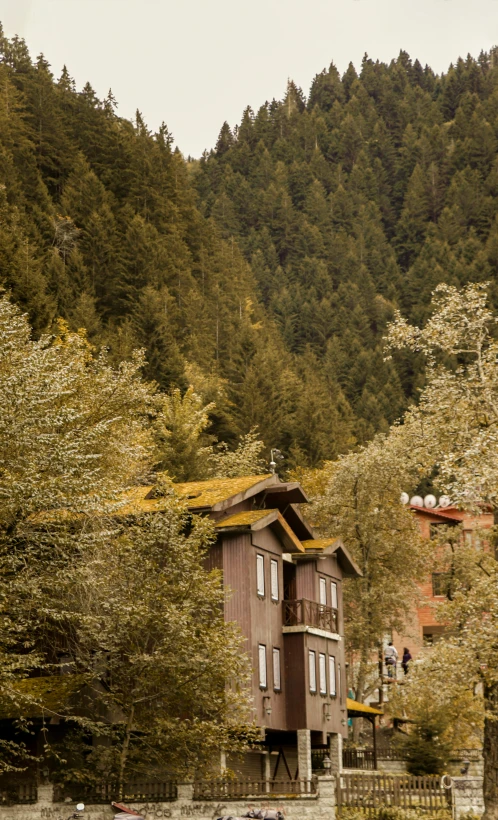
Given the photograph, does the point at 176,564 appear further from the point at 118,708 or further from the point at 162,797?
the point at 162,797

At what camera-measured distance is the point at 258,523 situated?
141ft

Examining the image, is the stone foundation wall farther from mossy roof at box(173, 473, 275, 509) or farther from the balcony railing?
mossy roof at box(173, 473, 275, 509)

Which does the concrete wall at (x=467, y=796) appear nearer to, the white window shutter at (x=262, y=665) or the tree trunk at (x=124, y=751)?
the white window shutter at (x=262, y=665)

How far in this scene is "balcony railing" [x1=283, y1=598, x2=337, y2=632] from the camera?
4688 centimetres

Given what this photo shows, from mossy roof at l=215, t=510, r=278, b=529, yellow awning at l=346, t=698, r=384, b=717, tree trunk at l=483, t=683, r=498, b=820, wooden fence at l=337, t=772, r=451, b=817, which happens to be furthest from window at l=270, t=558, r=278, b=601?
yellow awning at l=346, t=698, r=384, b=717

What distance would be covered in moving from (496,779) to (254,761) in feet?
41.7

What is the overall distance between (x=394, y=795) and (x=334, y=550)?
13.7 meters

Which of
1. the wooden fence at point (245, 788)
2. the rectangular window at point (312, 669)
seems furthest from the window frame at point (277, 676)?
the wooden fence at point (245, 788)

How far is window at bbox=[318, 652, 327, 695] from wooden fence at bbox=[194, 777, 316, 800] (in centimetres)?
933

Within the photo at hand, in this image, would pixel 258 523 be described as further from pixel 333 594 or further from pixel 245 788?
pixel 333 594

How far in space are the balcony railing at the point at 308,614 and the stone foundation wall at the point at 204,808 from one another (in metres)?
10.0

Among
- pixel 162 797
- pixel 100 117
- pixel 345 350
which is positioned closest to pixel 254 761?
pixel 162 797

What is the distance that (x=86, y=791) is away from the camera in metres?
37.6

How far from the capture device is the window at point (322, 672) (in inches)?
1879
